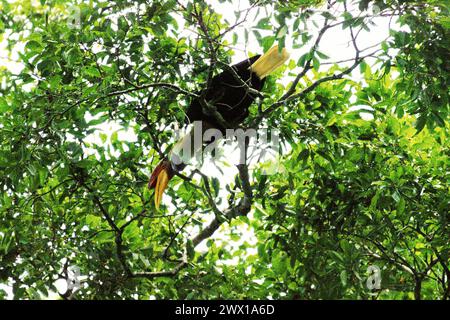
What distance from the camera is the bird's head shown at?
13.1 ft

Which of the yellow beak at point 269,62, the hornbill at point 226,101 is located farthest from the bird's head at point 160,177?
the yellow beak at point 269,62

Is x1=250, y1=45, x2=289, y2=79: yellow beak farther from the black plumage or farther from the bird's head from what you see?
the bird's head

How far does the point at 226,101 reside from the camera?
4.11 m

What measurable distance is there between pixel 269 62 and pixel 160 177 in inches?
38.2

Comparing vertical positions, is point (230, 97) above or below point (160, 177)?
above

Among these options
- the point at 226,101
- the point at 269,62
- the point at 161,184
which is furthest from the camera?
the point at 226,101

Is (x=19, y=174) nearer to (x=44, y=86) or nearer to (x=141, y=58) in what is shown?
(x=44, y=86)

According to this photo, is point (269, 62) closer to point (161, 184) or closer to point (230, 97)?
point (230, 97)

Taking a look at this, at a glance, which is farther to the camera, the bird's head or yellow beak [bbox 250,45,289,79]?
the bird's head

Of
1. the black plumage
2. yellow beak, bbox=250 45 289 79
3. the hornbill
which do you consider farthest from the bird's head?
yellow beak, bbox=250 45 289 79

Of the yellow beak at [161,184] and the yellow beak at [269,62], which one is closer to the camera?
the yellow beak at [269,62]

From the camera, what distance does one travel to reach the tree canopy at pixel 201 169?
3.29 metres

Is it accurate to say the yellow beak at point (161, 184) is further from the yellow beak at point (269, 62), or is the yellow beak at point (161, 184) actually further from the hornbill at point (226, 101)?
the yellow beak at point (269, 62)

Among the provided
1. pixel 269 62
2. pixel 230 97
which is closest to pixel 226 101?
pixel 230 97
